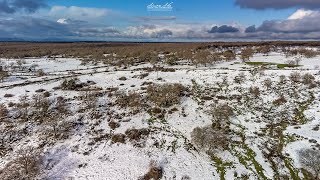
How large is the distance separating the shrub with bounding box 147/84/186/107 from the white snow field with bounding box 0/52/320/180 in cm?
70

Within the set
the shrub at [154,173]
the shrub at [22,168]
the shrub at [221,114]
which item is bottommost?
the shrub at [154,173]

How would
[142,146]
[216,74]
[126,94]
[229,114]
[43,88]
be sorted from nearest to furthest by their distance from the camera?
[142,146], [229,114], [126,94], [43,88], [216,74]

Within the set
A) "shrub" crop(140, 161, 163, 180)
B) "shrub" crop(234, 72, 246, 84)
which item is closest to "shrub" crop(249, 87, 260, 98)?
"shrub" crop(234, 72, 246, 84)

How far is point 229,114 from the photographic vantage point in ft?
132

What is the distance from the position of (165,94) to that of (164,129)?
966 cm

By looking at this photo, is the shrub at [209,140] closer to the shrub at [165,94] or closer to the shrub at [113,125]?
the shrub at [113,125]

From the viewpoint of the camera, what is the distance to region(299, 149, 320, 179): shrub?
27.9 metres

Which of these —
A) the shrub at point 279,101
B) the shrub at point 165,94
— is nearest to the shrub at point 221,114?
the shrub at point 165,94

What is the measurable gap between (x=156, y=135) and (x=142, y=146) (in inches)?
111

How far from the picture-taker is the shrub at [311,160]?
91.6ft

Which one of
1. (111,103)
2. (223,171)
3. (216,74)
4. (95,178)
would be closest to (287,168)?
(223,171)

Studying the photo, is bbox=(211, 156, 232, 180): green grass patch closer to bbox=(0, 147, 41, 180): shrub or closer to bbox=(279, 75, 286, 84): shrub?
bbox=(0, 147, 41, 180): shrub

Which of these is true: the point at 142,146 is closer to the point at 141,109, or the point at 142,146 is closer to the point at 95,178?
the point at 95,178

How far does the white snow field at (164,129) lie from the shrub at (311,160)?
0.49m
